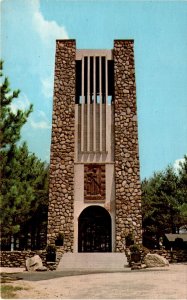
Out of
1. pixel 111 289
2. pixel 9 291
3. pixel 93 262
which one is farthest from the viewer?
pixel 93 262

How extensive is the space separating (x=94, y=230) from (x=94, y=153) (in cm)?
443

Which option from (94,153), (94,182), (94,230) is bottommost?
(94,230)

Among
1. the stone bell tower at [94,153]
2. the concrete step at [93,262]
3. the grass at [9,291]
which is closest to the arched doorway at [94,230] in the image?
the stone bell tower at [94,153]

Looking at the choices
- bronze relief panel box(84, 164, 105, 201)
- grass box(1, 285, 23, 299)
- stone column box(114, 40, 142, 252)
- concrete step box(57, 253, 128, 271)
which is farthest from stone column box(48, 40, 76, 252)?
grass box(1, 285, 23, 299)

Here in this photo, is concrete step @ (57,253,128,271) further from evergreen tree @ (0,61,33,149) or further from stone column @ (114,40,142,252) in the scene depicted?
evergreen tree @ (0,61,33,149)

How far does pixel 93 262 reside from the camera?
18234 millimetres

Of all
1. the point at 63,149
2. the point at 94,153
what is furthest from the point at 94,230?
the point at 63,149

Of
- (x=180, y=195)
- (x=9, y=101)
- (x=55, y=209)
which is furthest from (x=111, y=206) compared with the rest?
(x=9, y=101)

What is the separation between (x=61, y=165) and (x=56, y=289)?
11899 mm

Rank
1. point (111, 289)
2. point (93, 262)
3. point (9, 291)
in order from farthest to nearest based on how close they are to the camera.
→ point (93, 262), point (111, 289), point (9, 291)

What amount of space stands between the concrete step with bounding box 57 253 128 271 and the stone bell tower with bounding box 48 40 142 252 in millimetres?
1926

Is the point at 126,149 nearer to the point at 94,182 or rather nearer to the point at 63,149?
the point at 94,182

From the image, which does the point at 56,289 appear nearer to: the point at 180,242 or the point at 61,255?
the point at 61,255

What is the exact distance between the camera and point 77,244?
21.2m
